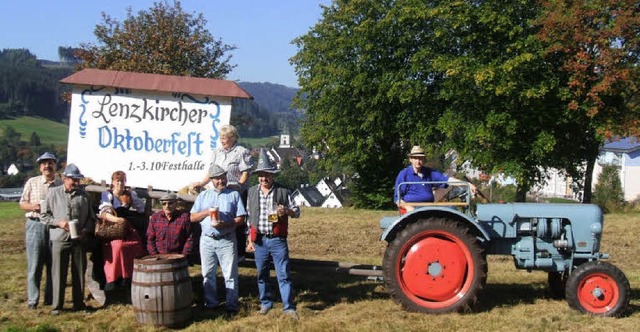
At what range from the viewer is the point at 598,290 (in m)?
6.32

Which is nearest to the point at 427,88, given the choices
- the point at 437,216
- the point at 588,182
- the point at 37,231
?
the point at 588,182

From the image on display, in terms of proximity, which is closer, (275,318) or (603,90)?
(275,318)

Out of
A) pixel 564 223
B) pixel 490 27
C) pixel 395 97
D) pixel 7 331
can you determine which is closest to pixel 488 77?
pixel 490 27

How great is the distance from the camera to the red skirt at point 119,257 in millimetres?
A: 6926

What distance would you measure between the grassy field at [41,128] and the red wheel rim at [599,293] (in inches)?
2763

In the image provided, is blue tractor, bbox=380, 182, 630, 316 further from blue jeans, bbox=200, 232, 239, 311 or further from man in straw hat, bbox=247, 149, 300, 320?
blue jeans, bbox=200, 232, 239, 311

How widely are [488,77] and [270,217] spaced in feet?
53.7

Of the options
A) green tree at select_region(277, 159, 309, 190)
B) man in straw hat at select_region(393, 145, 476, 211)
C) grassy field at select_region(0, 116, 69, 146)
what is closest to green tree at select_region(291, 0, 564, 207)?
man in straw hat at select_region(393, 145, 476, 211)

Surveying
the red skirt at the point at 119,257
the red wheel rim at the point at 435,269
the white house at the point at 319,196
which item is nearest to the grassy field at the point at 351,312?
the red wheel rim at the point at 435,269

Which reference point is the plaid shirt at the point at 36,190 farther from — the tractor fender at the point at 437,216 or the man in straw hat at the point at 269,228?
the tractor fender at the point at 437,216

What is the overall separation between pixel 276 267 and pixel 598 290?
3288 mm

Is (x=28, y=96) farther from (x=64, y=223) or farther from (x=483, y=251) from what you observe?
(x=483, y=251)

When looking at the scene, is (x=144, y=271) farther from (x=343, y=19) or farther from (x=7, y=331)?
(x=343, y=19)

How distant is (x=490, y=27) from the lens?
74.2ft
